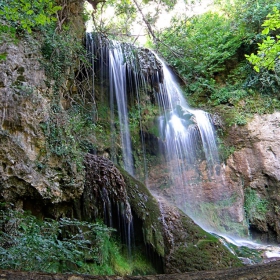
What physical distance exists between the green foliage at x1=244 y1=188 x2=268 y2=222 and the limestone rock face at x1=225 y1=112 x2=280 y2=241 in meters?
0.04

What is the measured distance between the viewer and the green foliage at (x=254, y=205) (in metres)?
9.95

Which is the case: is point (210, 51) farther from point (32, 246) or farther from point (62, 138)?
point (32, 246)

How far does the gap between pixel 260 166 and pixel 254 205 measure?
1465 mm

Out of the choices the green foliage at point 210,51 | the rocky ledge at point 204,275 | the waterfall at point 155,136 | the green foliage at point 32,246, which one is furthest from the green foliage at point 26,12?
the green foliage at point 210,51

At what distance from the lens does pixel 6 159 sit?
13.7 ft

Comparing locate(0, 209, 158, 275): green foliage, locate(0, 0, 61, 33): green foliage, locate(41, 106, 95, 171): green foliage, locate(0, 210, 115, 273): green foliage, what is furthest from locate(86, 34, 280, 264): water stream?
locate(0, 210, 115, 273): green foliage

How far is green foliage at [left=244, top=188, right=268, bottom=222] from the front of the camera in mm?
9945

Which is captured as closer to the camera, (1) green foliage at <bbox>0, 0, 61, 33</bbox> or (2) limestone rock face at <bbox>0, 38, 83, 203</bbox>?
(1) green foliage at <bbox>0, 0, 61, 33</bbox>

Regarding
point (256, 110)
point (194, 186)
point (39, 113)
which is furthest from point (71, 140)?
point (256, 110)

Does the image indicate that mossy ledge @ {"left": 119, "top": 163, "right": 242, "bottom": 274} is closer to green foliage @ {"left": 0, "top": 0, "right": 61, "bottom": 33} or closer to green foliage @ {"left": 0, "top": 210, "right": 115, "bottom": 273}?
green foliage @ {"left": 0, "top": 210, "right": 115, "bottom": 273}

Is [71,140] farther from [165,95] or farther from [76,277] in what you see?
[165,95]

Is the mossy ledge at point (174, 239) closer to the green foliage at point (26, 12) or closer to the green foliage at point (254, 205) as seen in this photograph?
the green foliage at point (26, 12)

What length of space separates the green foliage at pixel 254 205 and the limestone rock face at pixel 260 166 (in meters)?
0.04

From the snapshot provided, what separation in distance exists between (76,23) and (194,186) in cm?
686
